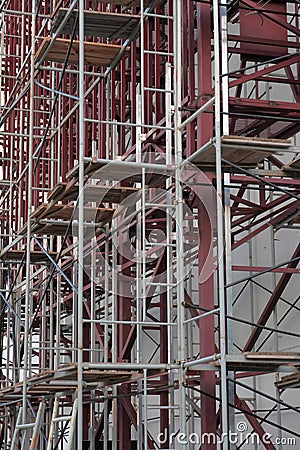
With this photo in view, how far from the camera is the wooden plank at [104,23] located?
598 inches

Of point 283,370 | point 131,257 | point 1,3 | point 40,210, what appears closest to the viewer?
point 283,370

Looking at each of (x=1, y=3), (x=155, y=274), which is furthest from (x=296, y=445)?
(x=1, y=3)

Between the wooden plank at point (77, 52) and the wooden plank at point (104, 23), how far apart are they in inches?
8.5

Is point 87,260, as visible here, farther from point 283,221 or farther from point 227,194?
point 227,194

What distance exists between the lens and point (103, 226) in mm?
16359

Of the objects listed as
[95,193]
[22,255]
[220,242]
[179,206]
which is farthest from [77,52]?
[220,242]

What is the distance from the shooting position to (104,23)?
1546 centimetres

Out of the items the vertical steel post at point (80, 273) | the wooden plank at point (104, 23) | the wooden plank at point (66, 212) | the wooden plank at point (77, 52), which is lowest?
the vertical steel post at point (80, 273)

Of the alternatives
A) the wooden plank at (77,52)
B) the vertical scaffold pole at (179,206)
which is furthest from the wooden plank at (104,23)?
the vertical scaffold pole at (179,206)

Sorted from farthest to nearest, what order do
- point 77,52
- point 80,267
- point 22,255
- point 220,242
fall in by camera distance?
point 22,255 < point 77,52 < point 80,267 < point 220,242

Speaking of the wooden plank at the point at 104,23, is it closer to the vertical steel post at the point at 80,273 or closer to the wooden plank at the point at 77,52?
the wooden plank at the point at 77,52

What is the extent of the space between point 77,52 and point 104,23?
71 centimetres

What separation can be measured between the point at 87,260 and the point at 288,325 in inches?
159

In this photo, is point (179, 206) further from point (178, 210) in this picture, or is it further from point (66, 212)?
point (66, 212)
